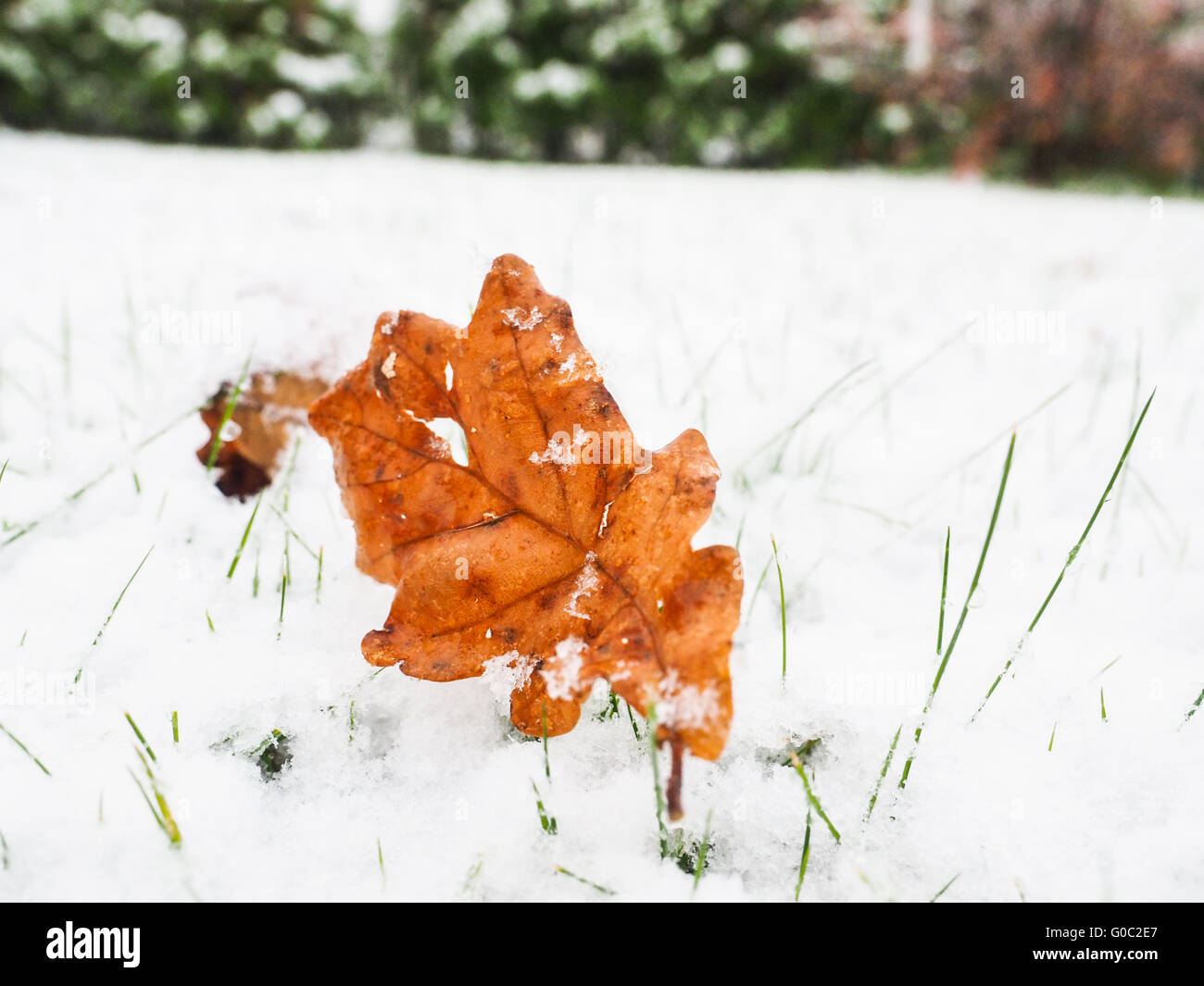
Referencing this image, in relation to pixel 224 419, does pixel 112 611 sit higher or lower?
lower

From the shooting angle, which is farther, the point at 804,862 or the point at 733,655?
the point at 733,655

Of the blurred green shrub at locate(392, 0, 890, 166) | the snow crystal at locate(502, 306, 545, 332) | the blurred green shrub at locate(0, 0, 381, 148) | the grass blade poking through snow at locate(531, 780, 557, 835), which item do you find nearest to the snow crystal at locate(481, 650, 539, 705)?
the grass blade poking through snow at locate(531, 780, 557, 835)

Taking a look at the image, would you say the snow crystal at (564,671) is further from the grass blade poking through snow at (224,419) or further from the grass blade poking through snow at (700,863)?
the grass blade poking through snow at (224,419)

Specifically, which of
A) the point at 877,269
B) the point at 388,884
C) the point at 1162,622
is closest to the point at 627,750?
the point at 388,884

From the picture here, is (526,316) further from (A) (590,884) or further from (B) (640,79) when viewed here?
(B) (640,79)

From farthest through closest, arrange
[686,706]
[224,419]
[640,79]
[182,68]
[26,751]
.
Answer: [640,79] < [182,68] < [224,419] < [26,751] < [686,706]

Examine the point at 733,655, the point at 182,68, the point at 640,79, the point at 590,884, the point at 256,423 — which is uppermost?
the point at 640,79

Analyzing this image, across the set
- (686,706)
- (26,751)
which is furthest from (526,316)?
(26,751)

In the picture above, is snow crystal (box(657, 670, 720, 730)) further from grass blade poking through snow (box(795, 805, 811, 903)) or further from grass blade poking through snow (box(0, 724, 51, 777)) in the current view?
grass blade poking through snow (box(0, 724, 51, 777))
